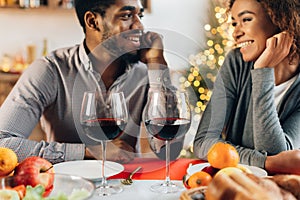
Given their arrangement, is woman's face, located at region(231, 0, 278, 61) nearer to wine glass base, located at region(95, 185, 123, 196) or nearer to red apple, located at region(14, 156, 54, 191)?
wine glass base, located at region(95, 185, 123, 196)

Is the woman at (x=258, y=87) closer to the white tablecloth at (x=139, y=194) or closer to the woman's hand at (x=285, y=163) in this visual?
the woman's hand at (x=285, y=163)

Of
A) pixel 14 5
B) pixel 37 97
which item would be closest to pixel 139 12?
pixel 37 97

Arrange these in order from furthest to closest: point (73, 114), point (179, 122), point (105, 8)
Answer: point (105, 8) → point (73, 114) → point (179, 122)

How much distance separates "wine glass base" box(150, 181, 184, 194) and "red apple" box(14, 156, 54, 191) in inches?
9.9

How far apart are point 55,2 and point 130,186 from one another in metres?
2.67

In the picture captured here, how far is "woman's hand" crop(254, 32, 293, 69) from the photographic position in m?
1.87

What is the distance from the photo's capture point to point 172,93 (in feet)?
4.02

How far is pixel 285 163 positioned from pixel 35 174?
68 cm

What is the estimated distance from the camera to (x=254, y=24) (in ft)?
6.70

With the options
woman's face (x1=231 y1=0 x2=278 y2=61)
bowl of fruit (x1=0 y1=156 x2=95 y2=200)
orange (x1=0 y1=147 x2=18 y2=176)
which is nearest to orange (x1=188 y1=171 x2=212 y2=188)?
bowl of fruit (x1=0 y1=156 x2=95 y2=200)

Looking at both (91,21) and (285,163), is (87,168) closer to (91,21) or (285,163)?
(285,163)

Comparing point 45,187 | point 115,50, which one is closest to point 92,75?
point 115,50

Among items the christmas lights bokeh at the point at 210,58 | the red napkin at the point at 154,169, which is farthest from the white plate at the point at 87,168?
the christmas lights bokeh at the point at 210,58

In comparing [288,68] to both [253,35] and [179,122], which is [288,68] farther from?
[179,122]
